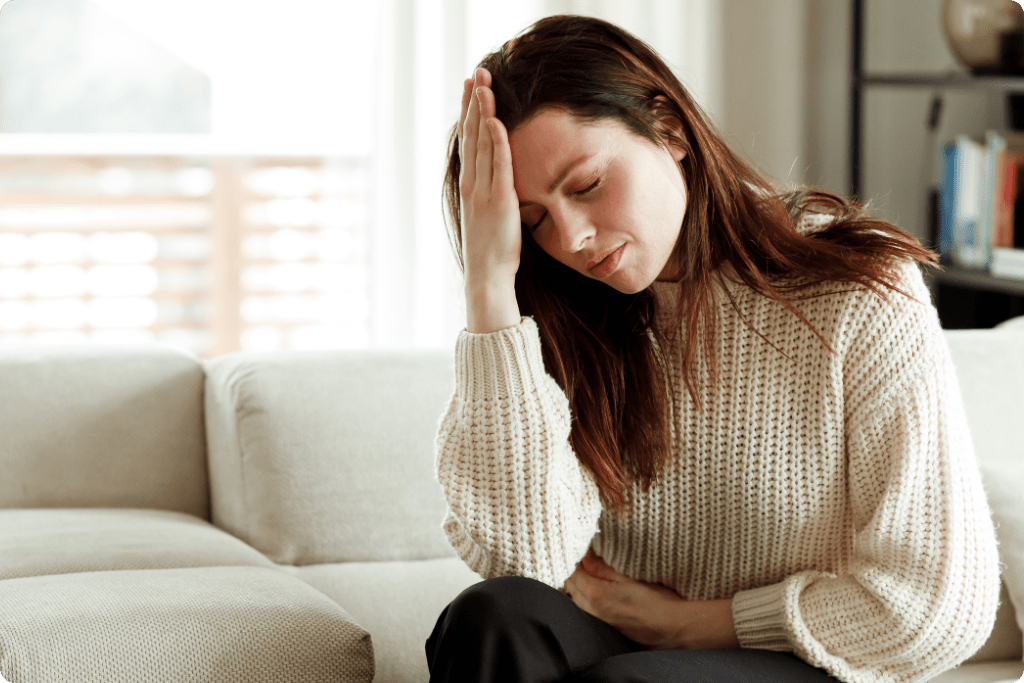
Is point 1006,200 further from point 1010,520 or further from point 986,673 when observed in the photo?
point 986,673

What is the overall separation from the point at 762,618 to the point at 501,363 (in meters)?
0.39

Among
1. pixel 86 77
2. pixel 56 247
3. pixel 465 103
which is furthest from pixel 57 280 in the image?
pixel 465 103

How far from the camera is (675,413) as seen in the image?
116 centimetres

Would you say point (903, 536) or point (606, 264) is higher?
point (606, 264)

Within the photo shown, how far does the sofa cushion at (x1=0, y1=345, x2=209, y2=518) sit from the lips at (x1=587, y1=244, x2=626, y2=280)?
2.99 ft

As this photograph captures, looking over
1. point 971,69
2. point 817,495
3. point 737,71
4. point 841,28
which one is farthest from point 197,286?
point 817,495

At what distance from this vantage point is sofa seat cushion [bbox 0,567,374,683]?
1.10m

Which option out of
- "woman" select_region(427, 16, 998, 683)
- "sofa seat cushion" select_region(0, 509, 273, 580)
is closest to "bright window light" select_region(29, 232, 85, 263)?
"sofa seat cushion" select_region(0, 509, 273, 580)

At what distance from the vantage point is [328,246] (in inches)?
132

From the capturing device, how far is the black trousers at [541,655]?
2.99 ft

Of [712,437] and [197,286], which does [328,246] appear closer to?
[197,286]

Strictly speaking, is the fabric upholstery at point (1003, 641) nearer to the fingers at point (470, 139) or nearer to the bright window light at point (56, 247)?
the fingers at point (470, 139)

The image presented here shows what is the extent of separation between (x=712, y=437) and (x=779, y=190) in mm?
315

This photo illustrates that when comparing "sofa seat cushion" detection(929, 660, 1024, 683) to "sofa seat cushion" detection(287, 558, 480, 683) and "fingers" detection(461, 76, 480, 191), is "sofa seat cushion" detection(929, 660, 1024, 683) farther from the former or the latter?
"fingers" detection(461, 76, 480, 191)
